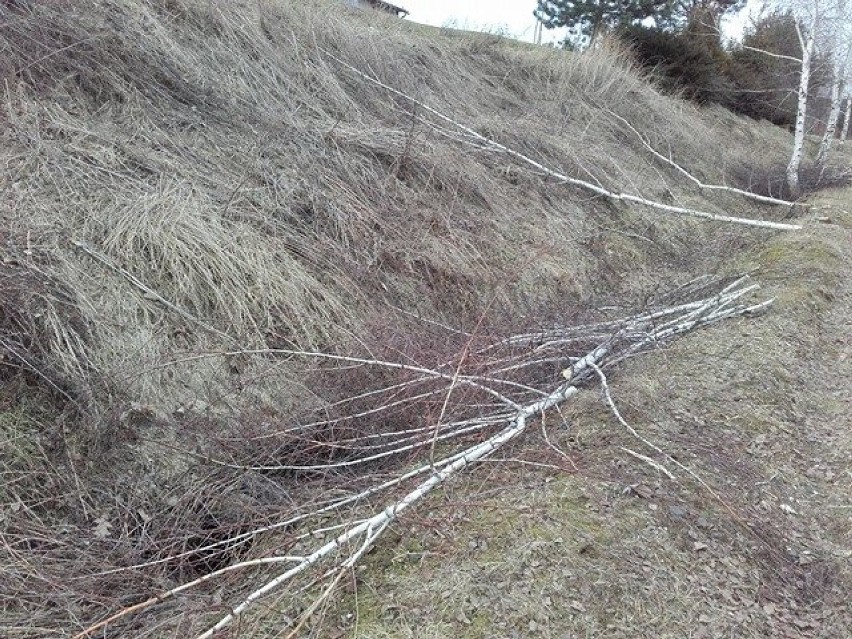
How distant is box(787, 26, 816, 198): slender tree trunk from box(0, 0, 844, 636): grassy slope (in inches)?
143

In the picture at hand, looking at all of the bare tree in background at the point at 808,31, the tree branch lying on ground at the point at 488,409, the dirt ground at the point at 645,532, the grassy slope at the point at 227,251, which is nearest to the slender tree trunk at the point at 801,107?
the bare tree in background at the point at 808,31

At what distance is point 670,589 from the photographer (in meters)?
2.79

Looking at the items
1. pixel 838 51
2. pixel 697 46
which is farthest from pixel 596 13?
pixel 838 51

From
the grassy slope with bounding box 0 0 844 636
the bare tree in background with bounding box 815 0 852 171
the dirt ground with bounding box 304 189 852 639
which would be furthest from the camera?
the bare tree in background with bounding box 815 0 852 171

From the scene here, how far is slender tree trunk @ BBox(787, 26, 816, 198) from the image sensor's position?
11.2 metres

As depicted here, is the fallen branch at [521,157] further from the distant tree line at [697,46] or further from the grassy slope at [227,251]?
the distant tree line at [697,46]

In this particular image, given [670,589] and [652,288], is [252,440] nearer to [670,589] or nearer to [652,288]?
[670,589]

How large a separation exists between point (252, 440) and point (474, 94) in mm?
7928

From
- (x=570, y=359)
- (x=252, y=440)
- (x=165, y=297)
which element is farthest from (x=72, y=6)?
(x=570, y=359)

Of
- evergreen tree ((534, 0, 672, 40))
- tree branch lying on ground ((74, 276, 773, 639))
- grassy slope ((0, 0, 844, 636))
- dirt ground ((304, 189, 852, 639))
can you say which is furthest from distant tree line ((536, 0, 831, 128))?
dirt ground ((304, 189, 852, 639))

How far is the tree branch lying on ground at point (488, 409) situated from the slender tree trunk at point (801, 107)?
7.34 meters

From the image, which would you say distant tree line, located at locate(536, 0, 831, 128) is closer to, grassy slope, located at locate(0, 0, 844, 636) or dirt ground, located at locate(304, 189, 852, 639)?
grassy slope, located at locate(0, 0, 844, 636)

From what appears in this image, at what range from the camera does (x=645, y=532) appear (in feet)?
10.0

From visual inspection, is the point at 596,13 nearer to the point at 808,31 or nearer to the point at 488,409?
the point at 808,31
